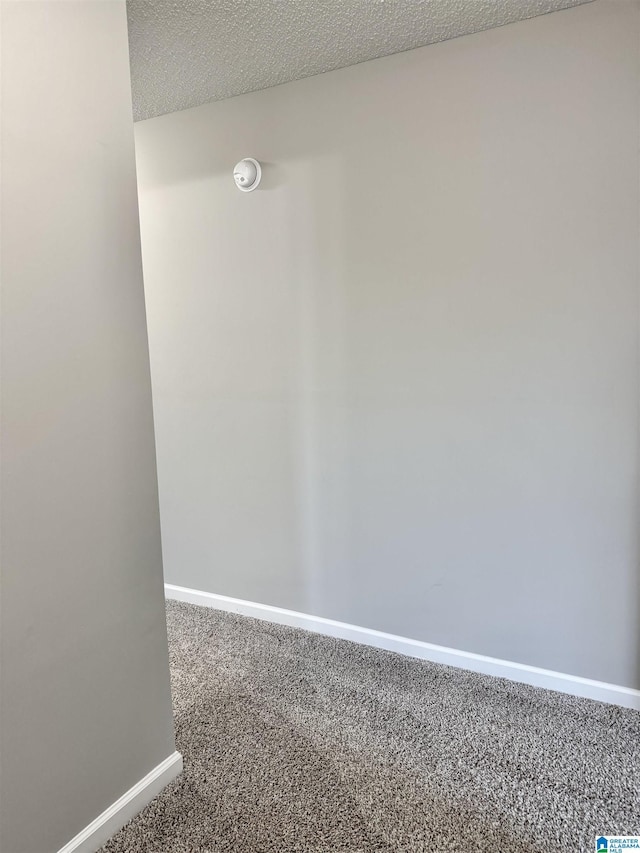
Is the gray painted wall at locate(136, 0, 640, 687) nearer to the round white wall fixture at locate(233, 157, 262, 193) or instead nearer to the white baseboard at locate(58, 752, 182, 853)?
the round white wall fixture at locate(233, 157, 262, 193)

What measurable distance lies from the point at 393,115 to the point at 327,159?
0.32m

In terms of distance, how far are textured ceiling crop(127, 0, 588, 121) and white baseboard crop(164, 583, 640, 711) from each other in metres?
2.40

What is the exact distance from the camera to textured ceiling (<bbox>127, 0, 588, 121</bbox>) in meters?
2.00

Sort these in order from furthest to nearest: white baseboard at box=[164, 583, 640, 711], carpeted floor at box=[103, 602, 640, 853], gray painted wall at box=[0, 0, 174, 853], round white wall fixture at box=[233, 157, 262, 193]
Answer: round white wall fixture at box=[233, 157, 262, 193]
white baseboard at box=[164, 583, 640, 711]
carpeted floor at box=[103, 602, 640, 853]
gray painted wall at box=[0, 0, 174, 853]

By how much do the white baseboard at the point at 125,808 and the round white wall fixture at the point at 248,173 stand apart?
7.45 ft

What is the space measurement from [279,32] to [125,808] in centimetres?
256

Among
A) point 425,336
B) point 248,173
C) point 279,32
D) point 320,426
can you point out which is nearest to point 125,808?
point 320,426

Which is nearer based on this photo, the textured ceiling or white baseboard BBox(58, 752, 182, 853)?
white baseboard BBox(58, 752, 182, 853)

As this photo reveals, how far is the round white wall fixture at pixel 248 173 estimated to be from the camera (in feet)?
8.79

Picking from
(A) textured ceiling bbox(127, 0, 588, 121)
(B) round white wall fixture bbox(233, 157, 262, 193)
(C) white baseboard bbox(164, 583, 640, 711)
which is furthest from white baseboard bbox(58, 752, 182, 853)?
(A) textured ceiling bbox(127, 0, 588, 121)

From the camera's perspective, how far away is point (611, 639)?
2254mm

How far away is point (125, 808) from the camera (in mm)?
1751

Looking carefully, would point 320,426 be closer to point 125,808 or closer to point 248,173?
point 248,173

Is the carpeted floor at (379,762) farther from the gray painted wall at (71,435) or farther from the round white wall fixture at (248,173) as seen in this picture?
the round white wall fixture at (248,173)
